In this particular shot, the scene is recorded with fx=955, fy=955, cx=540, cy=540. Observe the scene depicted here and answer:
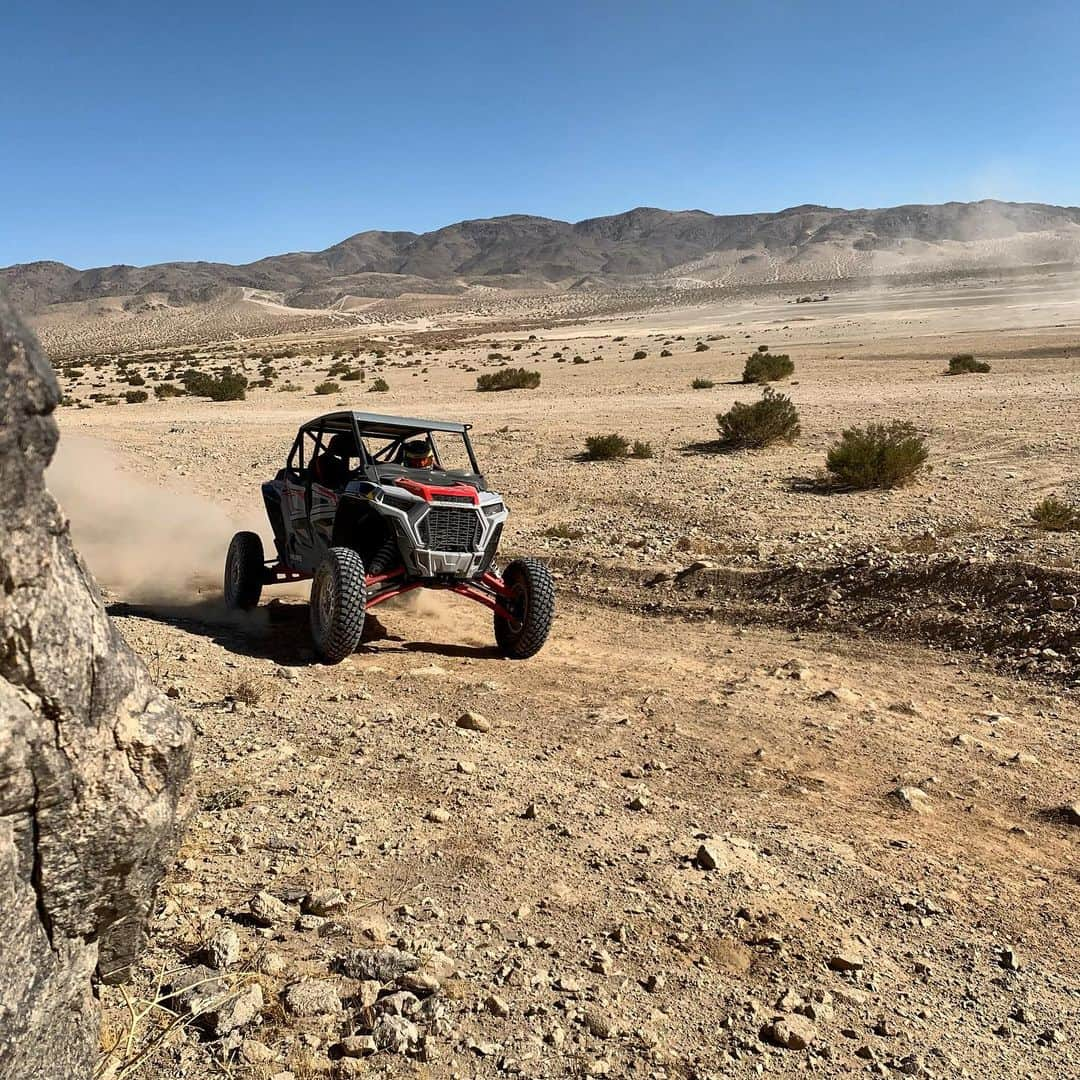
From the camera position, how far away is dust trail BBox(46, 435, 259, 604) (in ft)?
37.4

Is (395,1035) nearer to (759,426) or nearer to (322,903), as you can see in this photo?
(322,903)

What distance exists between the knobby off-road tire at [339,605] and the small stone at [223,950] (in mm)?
3951

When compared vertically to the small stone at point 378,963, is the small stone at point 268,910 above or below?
above

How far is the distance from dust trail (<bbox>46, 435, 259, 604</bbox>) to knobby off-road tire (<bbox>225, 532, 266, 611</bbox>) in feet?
3.97

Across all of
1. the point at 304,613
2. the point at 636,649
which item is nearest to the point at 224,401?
the point at 304,613

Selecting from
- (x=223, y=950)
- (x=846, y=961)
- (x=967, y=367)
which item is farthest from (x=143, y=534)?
(x=967, y=367)

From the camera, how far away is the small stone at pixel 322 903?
4.25 m

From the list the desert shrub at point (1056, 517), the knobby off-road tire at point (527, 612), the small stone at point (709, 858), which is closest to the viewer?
the small stone at point (709, 858)

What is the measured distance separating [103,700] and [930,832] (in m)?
4.52

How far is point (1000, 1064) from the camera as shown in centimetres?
365

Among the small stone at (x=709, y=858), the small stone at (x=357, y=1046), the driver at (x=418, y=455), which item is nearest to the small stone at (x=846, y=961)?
the small stone at (x=709, y=858)

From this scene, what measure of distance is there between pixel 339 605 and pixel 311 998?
4379 mm

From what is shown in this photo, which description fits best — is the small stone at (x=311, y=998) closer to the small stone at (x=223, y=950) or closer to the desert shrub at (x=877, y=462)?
the small stone at (x=223, y=950)

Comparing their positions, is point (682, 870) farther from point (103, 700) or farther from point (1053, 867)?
point (103, 700)
